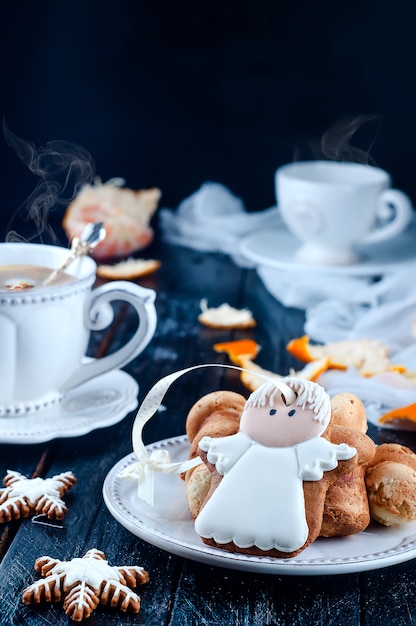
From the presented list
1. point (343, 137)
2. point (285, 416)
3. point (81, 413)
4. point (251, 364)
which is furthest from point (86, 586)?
point (343, 137)

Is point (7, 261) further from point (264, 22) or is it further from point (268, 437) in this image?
point (264, 22)

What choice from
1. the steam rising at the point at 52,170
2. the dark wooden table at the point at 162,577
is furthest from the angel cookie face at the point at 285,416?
the steam rising at the point at 52,170

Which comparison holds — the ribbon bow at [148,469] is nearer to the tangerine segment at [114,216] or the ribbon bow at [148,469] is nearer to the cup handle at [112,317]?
the cup handle at [112,317]

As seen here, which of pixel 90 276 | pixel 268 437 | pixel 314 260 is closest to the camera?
pixel 268 437

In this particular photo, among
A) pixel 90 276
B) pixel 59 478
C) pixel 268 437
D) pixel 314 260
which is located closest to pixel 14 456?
pixel 59 478

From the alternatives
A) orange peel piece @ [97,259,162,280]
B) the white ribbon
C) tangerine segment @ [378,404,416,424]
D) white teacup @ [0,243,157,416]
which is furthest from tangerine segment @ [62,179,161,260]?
the white ribbon

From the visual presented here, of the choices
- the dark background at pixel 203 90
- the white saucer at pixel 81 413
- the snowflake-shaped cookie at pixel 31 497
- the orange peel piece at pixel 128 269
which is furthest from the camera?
the dark background at pixel 203 90
